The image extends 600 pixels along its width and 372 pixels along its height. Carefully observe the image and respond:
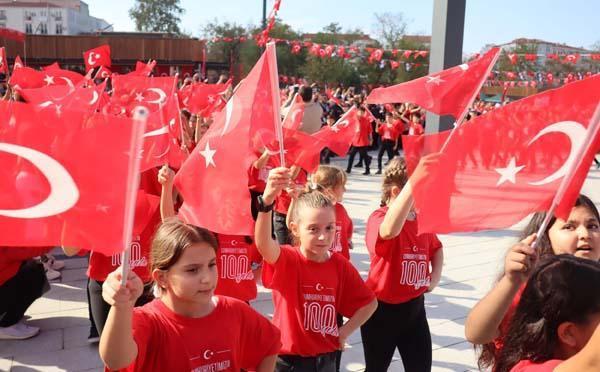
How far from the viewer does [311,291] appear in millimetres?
2709

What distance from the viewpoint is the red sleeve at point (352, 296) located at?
2801 millimetres

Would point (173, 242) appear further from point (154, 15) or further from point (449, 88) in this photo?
point (154, 15)

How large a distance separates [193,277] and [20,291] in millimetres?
3074

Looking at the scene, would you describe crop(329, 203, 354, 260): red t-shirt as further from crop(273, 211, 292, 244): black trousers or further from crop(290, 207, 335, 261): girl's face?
crop(273, 211, 292, 244): black trousers

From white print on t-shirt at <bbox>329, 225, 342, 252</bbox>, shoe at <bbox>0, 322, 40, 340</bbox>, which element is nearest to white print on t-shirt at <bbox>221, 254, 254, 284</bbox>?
white print on t-shirt at <bbox>329, 225, 342, 252</bbox>

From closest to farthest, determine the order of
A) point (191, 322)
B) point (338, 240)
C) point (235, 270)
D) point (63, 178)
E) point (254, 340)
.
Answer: point (63, 178) → point (191, 322) → point (254, 340) → point (235, 270) → point (338, 240)

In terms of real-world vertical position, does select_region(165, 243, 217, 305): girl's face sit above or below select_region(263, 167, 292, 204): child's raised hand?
below

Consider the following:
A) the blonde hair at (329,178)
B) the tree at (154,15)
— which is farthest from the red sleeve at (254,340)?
the tree at (154,15)

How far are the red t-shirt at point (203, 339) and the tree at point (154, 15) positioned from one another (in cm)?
7730

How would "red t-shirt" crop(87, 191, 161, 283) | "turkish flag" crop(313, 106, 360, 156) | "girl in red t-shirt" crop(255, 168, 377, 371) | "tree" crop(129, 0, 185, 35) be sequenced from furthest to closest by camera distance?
"tree" crop(129, 0, 185, 35) → "turkish flag" crop(313, 106, 360, 156) → "red t-shirt" crop(87, 191, 161, 283) → "girl in red t-shirt" crop(255, 168, 377, 371)

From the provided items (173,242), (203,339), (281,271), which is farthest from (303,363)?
(173,242)

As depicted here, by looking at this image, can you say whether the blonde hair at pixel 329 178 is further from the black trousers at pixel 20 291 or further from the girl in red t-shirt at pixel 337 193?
the black trousers at pixel 20 291

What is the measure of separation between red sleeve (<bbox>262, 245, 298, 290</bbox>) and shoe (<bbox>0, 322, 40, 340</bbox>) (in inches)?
108

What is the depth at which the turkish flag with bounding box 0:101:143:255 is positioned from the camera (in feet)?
5.70
